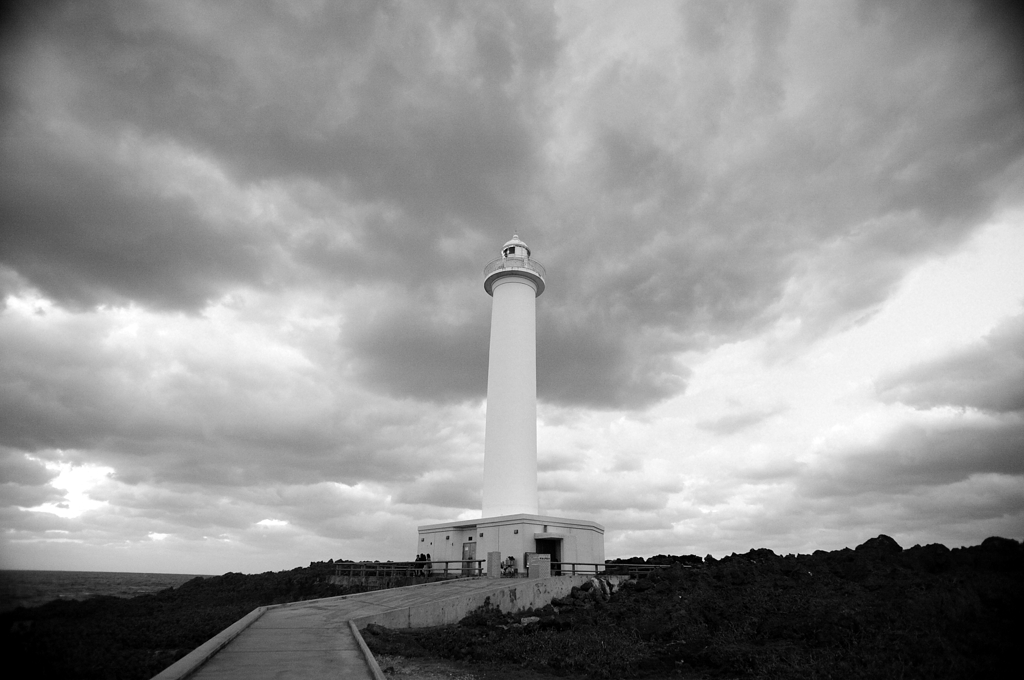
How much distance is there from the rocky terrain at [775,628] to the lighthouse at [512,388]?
28.3ft

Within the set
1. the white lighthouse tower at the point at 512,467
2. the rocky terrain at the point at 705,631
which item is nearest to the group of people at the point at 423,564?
the white lighthouse tower at the point at 512,467

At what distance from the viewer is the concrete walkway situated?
959 cm

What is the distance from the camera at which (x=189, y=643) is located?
→ 12.4 meters

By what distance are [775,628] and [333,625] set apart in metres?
12.0

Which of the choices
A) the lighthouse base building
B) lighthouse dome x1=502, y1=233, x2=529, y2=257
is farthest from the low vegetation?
lighthouse dome x1=502, y1=233, x2=529, y2=257

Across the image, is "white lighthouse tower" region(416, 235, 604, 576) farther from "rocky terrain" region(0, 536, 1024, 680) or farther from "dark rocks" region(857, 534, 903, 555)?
"dark rocks" region(857, 534, 903, 555)

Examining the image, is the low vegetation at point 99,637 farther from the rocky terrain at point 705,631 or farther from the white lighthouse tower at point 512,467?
the white lighthouse tower at point 512,467

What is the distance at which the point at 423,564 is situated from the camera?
31.9m

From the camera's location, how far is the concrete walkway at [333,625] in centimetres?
959

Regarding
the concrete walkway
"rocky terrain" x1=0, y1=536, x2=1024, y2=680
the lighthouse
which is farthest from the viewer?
the lighthouse

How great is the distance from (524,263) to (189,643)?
89.9 ft

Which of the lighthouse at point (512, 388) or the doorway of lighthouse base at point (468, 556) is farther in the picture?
the lighthouse at point (512, 388)

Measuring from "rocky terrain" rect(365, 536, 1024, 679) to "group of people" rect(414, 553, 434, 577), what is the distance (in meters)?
8.91

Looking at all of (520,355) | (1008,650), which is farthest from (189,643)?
(520,355)
